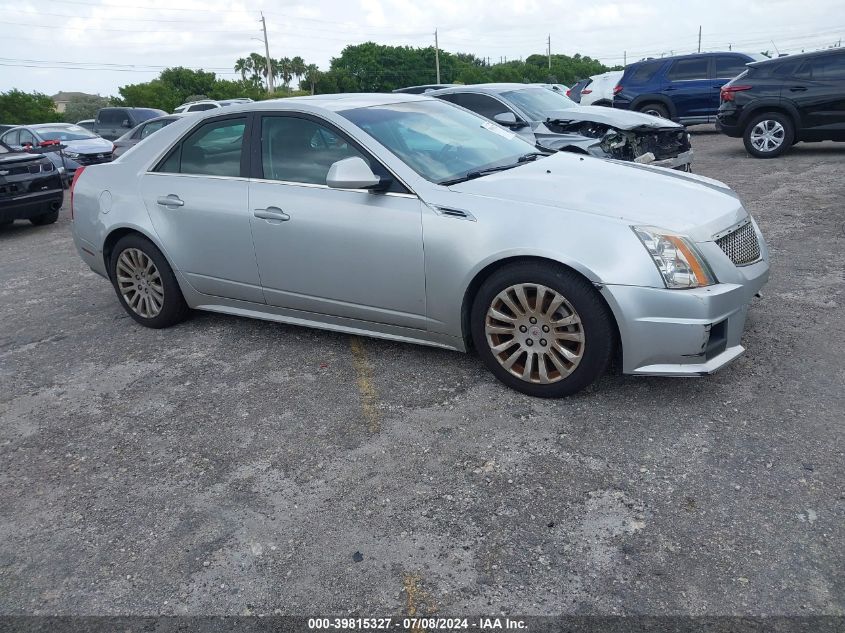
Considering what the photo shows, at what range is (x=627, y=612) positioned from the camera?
7.85 feet

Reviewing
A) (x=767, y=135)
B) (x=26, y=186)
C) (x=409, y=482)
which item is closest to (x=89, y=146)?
(x=26, y=186)

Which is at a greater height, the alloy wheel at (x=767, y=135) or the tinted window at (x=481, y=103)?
the tinted window at (x=481, y=103)

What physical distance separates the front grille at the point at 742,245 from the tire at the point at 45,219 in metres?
9.97

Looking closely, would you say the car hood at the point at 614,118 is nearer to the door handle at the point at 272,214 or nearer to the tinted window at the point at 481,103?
the tinted window at the point at 481,103

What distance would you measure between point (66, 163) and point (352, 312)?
13703 millimetres

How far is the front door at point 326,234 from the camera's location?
4094 millimetres

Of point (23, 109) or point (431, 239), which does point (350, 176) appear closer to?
point (431, 239)

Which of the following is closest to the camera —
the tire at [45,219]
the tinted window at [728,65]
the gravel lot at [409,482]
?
the gravel lot at [409,482]

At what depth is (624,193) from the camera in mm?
3945

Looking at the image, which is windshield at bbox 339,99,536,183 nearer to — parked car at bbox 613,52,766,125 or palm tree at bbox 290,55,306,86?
parked car at bbox 613,52,766,125

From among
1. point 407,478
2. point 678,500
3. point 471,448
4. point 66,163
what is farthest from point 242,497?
point 66,163

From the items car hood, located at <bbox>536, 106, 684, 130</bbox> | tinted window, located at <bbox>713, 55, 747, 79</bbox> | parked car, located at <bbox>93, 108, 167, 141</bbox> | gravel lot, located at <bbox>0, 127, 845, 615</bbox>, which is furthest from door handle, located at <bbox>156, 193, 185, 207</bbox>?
parked car, located at <bbox>93, 108, 167, 141</bbox>

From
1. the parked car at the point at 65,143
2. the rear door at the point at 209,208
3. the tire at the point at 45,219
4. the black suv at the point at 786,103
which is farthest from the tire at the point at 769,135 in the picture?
the parked car at the point at 65,143

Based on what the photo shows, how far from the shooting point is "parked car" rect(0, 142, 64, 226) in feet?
32.2
